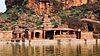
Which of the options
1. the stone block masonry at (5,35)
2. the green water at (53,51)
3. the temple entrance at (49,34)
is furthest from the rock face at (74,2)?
the green water at (53,51)

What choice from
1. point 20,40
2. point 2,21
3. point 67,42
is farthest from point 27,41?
point 2,21

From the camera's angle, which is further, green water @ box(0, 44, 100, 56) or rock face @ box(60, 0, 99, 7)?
rock face @ box(60, 0, 99, 7)

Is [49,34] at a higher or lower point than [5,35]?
lower

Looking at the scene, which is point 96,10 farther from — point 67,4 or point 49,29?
point 49,29

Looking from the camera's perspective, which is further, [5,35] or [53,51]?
[5,35]

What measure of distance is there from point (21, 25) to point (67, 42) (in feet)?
87.5

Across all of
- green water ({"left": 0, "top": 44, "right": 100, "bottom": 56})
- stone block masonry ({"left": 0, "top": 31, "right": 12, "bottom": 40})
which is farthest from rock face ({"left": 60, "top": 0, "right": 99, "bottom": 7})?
green water ({"left": 0, "top": 44, "right": 100, "bottom": 56})

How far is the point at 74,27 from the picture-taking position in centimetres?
13012

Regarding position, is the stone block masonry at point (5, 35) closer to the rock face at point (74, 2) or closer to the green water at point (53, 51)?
the green water at point (53, 51)

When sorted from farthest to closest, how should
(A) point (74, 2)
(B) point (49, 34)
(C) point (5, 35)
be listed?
(A) point (74, 2) < (B) point (49, 34) < (C) point (5, 35)

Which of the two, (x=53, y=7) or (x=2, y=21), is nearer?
(x=2, y=21)

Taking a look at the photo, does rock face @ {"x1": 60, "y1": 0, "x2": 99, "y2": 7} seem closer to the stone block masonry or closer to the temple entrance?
the temple entrance

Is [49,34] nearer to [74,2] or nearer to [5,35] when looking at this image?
[5,35]

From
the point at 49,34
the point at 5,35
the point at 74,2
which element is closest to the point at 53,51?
the point at 5,35
